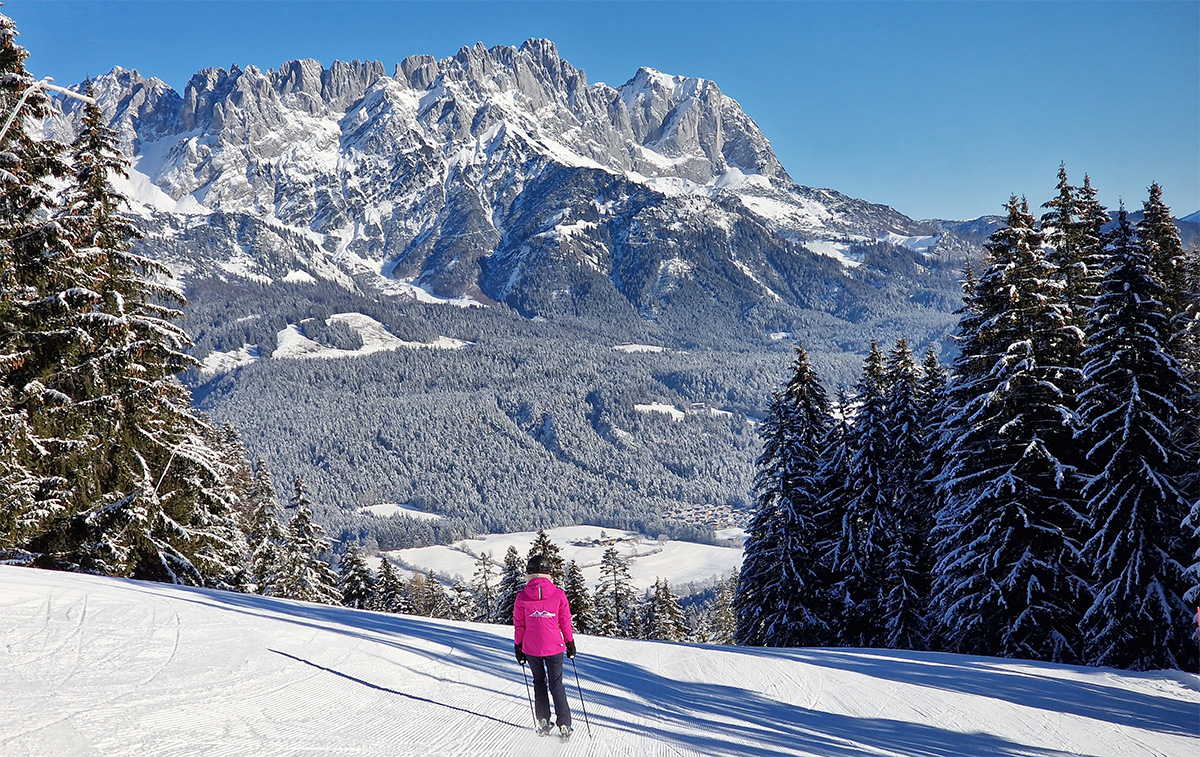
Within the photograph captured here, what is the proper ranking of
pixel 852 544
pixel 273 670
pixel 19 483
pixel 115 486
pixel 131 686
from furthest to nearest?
pixel 852 544, pixel 115 486, pixel 19 483, pixel 273 670, pixel 131 686

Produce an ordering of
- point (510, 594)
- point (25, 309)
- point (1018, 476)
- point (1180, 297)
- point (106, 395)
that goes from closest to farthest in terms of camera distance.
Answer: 1. point (25, 309)
2. point (106, 395)
3. point (1018, 476)
4. point (1180, 297)
5. point (510, 594)

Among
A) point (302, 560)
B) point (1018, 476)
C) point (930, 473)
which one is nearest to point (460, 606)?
point (302, 560)

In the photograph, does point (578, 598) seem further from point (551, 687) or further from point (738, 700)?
point (551, 687)

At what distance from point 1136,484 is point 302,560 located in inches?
1170

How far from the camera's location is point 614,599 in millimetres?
40469

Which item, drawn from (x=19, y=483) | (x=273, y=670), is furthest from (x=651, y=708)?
(x=19, y=483)

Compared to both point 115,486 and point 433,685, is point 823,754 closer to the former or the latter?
point 433,685

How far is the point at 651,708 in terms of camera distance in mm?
8711

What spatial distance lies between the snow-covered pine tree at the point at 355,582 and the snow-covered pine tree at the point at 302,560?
241 cm

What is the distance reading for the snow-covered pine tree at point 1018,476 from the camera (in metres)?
18.4

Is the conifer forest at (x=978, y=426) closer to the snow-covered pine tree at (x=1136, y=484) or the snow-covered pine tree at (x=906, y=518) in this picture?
the snow-covered pine tree at (x=1136, y=484)

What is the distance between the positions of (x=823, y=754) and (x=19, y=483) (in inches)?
609

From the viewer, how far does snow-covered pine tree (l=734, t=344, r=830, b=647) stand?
86.9 feet

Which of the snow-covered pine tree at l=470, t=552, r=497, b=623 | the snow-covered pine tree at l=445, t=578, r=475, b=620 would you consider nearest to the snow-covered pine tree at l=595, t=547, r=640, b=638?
the snow-covered pine tree at l=470, t=552, r=497, b=623
